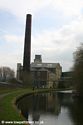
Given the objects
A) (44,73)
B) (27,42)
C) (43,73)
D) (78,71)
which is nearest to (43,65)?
(43,73)

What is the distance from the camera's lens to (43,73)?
134 metres

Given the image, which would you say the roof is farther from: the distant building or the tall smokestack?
the tall smokestack

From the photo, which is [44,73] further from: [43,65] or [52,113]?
[52,113]

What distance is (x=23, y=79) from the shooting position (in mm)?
98875

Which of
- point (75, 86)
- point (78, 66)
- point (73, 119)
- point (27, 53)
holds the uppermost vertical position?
point (27, 53)

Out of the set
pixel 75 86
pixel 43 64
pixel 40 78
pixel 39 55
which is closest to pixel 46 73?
pixel 40 78

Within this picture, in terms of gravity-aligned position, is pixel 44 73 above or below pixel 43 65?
below

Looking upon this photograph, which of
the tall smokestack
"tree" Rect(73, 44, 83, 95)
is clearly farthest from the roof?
"tree" Rect(73, 44, 83, 95)

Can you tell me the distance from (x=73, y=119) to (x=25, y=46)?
66.4 m

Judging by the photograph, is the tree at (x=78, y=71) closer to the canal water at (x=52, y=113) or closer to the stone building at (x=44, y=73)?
the canal water at (x=52, y=113)

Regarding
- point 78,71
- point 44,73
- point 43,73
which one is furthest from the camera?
point 43,73

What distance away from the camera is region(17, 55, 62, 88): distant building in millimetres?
131337

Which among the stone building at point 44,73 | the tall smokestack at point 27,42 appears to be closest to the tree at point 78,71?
the tall smokestack at point 27,42

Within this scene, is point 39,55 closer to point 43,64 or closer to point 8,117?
point 43,64
